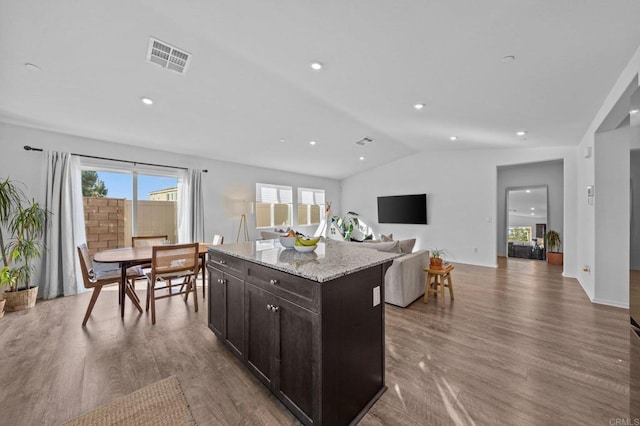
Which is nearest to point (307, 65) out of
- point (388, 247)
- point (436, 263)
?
point (388, 247)

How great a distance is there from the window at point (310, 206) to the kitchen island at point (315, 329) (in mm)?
5880

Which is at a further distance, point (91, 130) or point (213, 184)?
point (213, 184)

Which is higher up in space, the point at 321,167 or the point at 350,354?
the point at 321,167

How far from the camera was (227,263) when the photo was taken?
2.26m

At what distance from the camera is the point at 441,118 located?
4023 mm

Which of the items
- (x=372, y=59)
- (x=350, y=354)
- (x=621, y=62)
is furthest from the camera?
(x=372, y=59)

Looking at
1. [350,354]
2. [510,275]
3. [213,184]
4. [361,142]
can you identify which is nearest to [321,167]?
[361,142]

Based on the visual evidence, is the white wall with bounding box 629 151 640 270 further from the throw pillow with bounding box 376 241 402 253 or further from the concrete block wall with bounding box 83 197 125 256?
the concrete block wall with bounding box 83 197 125 256

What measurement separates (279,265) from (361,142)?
4.76 meters

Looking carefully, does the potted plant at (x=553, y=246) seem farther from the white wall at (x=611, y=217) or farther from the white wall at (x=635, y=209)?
the white wall at (x=635, y=209)

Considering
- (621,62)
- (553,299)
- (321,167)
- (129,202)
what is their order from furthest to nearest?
1. (321,167)
2. (129,202)
3. (553,299)
4. (621,62)

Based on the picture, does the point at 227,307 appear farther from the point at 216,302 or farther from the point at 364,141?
the point at 364,141

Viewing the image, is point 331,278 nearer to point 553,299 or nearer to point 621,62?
point 621,62

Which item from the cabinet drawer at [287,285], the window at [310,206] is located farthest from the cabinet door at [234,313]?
the window at [310,206]
